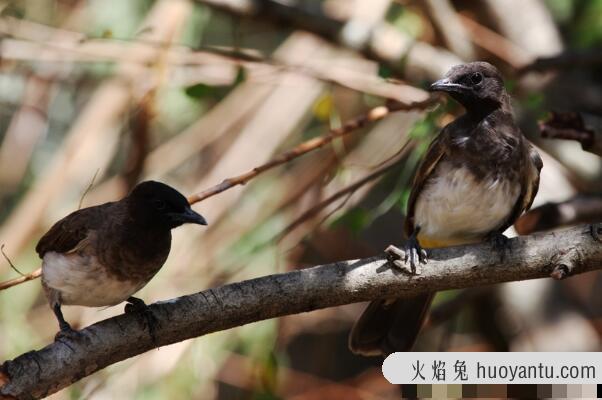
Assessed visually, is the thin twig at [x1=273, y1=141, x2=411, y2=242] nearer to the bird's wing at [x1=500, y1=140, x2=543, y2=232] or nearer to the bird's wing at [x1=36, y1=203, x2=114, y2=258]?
the bird's wing at [x1=500, y1=140, x2=543, y2=232]

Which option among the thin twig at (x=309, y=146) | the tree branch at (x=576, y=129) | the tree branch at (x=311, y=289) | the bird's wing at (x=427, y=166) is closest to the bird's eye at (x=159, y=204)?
the thin twig at (x=309, y=146)

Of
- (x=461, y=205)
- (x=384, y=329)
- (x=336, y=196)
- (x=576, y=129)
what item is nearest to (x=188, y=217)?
(x=336, y=196)

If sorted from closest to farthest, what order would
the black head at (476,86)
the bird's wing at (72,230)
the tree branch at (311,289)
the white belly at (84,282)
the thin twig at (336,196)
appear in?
the tree branch at (311,289)
the white belly at (84,282)
the bird's wing at (72,230)
the black head at (476,86)
the thin twig at (336,196)

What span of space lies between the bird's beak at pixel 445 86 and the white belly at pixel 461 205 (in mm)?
322

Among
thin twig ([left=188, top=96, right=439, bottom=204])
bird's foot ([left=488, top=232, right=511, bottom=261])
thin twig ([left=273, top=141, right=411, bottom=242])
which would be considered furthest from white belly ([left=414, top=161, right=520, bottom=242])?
bird's foot ([left=488, top=232, right=511, bottom=261])

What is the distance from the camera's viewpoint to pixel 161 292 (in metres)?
5.15

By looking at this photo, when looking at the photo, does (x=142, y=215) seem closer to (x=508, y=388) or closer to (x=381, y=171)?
(x=381, y=171)

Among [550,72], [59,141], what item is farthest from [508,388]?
[59,141]

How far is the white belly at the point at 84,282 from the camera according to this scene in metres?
3.73

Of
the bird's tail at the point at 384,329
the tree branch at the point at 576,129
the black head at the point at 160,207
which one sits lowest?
the bird's tail at the point at 384,329

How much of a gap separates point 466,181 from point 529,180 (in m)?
0.29

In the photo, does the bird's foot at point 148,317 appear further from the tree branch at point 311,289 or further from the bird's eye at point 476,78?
the bird's eye at point 476,78

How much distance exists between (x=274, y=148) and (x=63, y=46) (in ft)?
4.35

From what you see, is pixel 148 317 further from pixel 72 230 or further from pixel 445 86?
pixel 445 86
